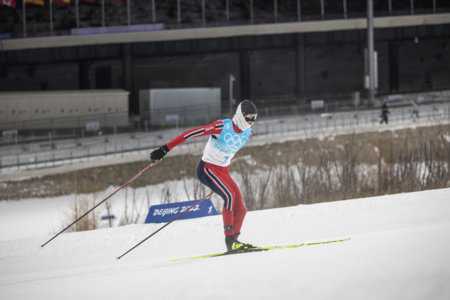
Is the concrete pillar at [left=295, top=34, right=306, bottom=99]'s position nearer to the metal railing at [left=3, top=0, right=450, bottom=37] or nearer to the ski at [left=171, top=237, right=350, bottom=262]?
the metal railing at [left=3, top=0, right=450, bottom=37]

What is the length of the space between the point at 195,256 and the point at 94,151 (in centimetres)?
2500

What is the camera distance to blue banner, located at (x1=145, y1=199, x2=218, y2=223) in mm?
10562

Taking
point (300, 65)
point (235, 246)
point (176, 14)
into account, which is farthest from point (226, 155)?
point (300, 65)

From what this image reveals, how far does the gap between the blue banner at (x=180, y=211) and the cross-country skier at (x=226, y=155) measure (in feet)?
2.69

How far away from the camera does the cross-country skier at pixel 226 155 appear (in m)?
9.70

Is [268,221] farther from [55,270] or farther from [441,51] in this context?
[441,51]

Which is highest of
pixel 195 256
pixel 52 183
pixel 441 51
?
pixel 441 51

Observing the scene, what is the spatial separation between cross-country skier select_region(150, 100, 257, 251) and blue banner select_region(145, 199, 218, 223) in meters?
0.82

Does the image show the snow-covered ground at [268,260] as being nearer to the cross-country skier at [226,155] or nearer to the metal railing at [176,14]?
the cross-country skier at [226,155]

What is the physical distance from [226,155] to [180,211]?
4.30ft

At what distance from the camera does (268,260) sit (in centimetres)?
861

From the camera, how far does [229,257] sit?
9.02m

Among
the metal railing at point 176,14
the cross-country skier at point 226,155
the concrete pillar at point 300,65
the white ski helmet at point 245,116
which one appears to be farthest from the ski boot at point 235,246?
the concrete pillar at point 300,65

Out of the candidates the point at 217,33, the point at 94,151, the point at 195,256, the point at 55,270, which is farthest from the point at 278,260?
the point at 217,33
